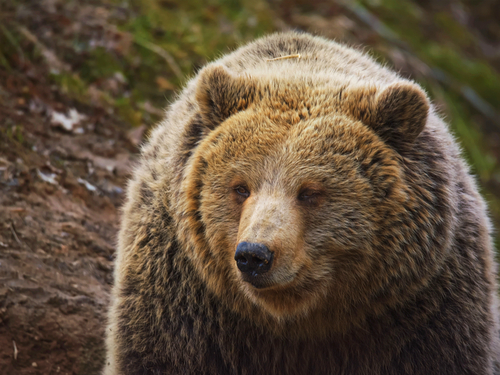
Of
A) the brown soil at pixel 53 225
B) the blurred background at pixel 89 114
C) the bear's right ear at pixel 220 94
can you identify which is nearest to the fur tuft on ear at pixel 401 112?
the bear's right ear at pixel 220 94

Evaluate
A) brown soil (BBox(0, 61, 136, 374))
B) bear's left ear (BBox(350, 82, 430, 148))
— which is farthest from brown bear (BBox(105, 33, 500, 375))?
brown soil (BBox(0, 61, 136, 374))

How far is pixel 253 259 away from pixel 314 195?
0.68 metres

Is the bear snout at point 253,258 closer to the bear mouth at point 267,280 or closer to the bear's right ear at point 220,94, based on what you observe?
the bear mouth at point 267,280

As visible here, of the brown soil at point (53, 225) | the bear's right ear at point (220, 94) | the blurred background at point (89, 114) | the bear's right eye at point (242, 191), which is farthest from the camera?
the blurred background at point (89, 114)

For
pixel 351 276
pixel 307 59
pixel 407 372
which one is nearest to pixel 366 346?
pixel 407 372

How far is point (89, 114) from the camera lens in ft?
22.9

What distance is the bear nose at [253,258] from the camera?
135 inches

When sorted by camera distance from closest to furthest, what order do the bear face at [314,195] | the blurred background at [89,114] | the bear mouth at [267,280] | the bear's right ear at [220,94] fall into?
1. the bear mouth at [267,280]
2. the bear face at [314,195]
3. the bear's right ear at [220,94]
4. the blurred background at [89,114]

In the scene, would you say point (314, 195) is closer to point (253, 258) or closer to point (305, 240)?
point (305, 240)

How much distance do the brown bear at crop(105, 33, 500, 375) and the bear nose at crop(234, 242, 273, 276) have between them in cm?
1

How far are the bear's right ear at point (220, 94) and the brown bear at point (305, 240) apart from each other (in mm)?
10

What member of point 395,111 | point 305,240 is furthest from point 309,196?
point 395,111

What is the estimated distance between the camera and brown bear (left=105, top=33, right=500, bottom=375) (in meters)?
3.85

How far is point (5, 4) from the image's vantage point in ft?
23.3
